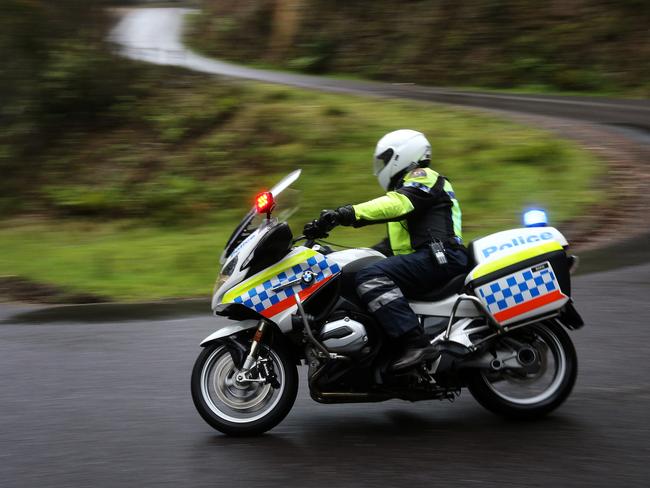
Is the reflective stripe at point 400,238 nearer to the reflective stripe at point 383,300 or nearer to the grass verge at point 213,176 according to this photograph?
the reflective stripe at point 383,300

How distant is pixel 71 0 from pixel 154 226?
6.04 metres

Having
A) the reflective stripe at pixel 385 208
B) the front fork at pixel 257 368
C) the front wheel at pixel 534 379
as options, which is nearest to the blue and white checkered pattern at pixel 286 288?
the front fork at pixel 257 368

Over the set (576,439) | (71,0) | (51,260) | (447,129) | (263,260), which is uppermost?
(71,0)

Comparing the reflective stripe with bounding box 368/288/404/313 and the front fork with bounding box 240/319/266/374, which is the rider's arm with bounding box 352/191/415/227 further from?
the front fork with bounding box 240/319/266/374

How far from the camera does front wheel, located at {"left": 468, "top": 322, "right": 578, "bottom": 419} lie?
5.68 metres

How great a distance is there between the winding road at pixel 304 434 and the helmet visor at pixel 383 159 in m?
1.57

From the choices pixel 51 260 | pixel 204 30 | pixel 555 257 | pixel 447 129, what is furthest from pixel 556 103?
pixel 204 30

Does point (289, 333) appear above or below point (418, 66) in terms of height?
below

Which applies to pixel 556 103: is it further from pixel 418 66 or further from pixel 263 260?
pixel 263 260

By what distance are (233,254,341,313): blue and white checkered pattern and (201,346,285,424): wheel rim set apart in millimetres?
309

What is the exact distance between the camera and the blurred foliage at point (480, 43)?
25500 mm

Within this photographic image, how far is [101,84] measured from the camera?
64.6 feet

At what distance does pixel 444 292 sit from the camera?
18.7 ft

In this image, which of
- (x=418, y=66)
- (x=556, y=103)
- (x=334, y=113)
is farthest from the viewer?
(x=418, y=66)
